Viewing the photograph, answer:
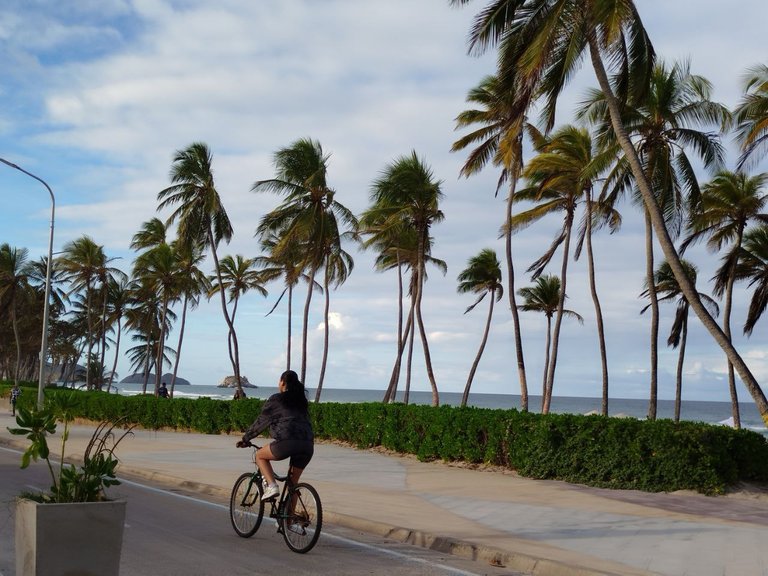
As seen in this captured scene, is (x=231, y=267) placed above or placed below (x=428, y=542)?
above

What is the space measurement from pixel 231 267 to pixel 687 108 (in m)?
43.5

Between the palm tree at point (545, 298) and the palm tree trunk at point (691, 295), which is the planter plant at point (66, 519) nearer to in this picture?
the palm tree trunk at point (691, 295)

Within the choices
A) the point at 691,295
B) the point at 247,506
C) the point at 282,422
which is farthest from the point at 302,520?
the point at 691,295

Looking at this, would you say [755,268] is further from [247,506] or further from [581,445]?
[247,506]

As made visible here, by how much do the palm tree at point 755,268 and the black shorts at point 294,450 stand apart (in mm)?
30524

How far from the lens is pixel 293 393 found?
9.23 metres

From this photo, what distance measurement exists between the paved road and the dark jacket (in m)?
1.20

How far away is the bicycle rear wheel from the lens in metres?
8.69

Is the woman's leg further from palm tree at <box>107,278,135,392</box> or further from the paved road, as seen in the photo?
palm tree at <box>107,278,135,392</box>

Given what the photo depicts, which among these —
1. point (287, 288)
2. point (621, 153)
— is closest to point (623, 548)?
point (621, 153)

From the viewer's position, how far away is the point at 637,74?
1845 cm

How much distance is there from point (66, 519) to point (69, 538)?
0.13 meters

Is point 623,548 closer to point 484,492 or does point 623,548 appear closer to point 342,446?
point 484,492

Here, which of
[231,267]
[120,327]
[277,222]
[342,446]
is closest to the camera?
[342,446]
